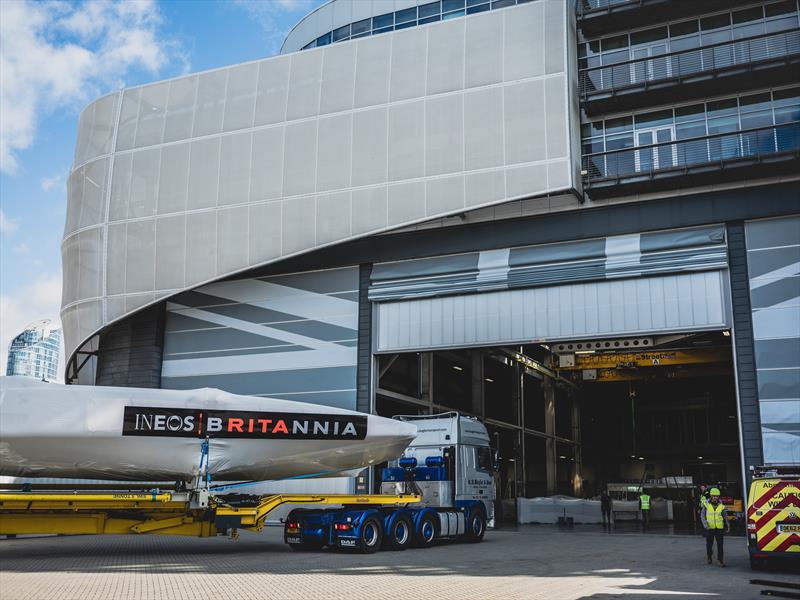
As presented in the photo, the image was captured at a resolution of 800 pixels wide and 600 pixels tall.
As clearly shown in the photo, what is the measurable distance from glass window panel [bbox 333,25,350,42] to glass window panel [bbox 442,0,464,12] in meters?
5.75

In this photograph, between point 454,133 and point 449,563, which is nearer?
point 449,563

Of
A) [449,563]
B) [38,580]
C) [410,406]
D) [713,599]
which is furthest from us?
[410,406]

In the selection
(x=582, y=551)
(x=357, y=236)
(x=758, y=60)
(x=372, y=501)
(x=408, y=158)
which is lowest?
(x=582, y=551)

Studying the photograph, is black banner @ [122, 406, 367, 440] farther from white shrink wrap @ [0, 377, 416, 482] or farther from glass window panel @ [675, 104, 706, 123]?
glass window panel @ [675, 104, 706, 123]

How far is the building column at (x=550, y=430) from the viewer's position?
5153cm

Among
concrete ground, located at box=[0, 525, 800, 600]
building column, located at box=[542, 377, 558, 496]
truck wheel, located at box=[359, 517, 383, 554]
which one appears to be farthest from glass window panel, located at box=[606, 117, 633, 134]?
building column, located at box=[542, 377, 558, 496]

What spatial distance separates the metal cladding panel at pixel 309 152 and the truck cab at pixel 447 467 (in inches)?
346

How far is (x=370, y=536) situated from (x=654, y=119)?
19.4 m

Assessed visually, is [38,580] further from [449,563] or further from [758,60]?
[758,60]

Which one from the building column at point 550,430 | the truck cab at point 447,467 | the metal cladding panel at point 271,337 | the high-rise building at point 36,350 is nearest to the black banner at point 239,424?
the truck cab at point 447,467

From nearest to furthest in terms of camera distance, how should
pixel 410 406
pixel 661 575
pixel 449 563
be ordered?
pixel 661 575, pixel 449 563, pixel 410 406

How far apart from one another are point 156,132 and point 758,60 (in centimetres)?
2438

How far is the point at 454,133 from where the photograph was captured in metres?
30.2

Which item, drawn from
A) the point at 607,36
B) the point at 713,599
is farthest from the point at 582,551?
the point at 607,36
